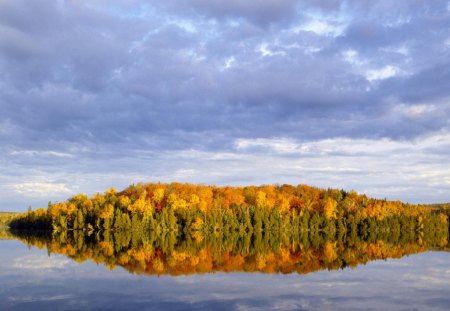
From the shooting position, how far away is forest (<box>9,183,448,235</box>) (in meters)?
154

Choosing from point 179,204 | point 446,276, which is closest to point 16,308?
point 446,276

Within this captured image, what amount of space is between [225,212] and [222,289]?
405 ft

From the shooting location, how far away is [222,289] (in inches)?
1496

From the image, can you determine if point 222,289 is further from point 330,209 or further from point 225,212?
point 330,209

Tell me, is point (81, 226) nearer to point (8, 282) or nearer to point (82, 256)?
point (82, 256)

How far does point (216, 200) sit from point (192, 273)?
4874 inches

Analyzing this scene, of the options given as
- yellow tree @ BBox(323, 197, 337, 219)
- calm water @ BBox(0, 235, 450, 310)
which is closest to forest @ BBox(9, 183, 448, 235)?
yellow tree @ BBox(323, 197, 337, 219)

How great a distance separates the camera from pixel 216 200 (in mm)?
171250

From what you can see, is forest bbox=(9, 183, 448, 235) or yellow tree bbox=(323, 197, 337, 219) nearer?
forest bbox=(9, 183, 448, 235)

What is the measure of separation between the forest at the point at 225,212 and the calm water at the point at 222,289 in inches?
3759

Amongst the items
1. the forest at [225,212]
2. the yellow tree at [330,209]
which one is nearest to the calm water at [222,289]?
the forest at [225,212]

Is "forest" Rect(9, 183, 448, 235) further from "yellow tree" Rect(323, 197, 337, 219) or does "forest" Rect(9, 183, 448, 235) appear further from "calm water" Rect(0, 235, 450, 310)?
"calm water" Rect(0, 235, 450, 310)

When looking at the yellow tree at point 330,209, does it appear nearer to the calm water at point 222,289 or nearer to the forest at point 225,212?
the forest at point 225,212

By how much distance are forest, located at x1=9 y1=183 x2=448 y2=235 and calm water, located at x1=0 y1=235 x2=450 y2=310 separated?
95466 mm
